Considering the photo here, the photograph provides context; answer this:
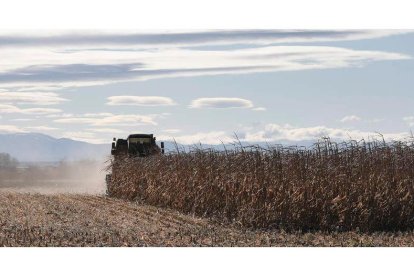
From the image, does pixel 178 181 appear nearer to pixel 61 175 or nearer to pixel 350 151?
pixel 350 151

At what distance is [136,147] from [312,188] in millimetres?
20018

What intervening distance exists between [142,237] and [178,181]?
825 centimetres

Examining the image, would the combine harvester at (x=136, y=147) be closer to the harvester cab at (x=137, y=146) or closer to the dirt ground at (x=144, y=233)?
the harvester cab at (x=137, y=146)

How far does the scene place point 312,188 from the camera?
21.9 meters

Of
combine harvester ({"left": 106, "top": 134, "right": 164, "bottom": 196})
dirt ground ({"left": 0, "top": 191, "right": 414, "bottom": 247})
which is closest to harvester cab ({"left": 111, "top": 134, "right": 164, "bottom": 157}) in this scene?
combine harvester ({"left": 106, "top": 134, "right": 164, "bottom": 196})

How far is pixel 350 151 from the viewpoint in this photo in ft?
78.0

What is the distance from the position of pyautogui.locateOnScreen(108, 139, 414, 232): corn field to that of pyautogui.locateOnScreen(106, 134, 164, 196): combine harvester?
14.3 metres

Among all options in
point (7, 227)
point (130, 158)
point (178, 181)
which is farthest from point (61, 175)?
point (7, 227)

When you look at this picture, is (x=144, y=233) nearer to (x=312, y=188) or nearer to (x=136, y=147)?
(x=312, y=188)

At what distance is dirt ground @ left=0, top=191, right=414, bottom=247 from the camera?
1942cm

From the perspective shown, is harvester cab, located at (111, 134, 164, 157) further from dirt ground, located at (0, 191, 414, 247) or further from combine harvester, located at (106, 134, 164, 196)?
dirt ground, located at (0, 191, 414, 247)

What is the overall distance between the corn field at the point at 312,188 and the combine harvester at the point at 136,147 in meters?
14.3

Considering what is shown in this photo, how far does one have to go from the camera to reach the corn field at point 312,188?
2169cm

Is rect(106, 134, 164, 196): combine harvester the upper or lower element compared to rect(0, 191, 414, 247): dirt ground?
upper
